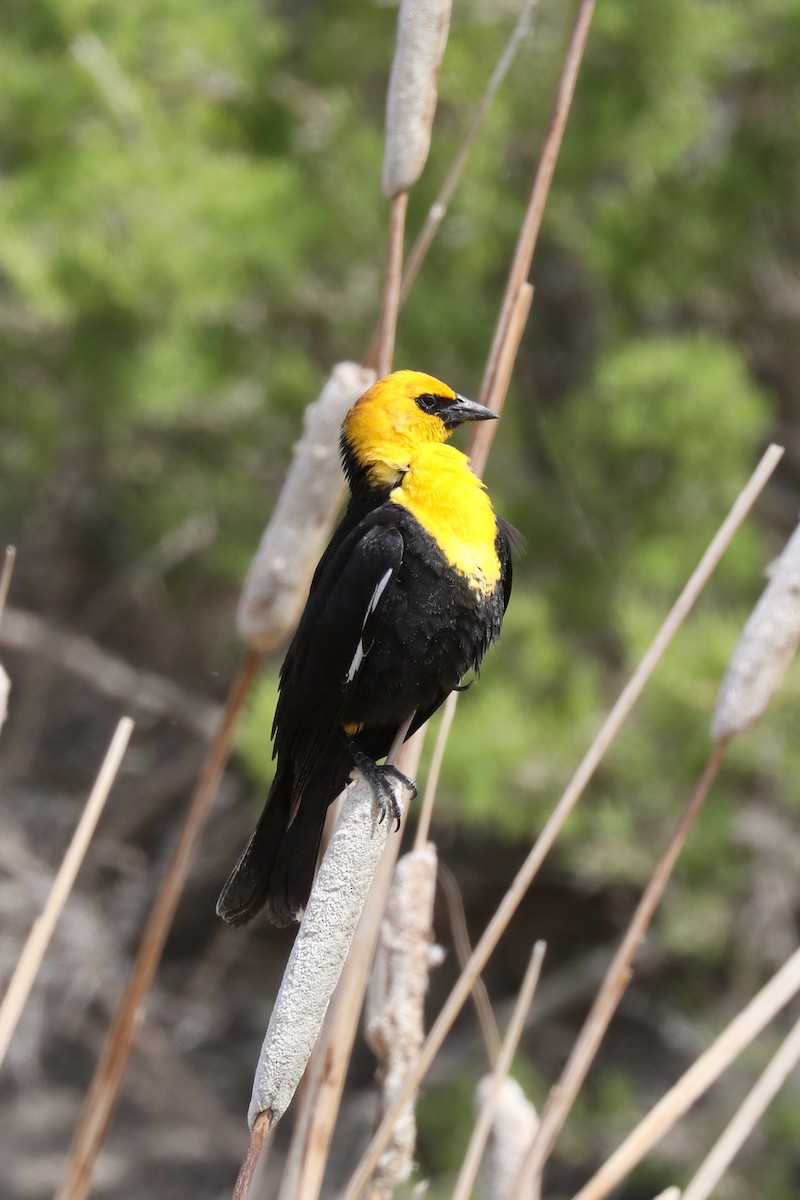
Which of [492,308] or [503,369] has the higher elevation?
[492,308]

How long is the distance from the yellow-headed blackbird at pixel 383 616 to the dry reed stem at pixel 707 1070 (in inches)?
15.6

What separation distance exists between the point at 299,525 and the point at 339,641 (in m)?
0.13

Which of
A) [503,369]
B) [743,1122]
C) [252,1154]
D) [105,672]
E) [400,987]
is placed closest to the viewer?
[252,1154]

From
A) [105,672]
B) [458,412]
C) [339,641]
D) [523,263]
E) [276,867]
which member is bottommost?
[276,867]

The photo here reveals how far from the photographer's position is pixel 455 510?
4.70 feet

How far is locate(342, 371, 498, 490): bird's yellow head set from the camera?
1487 mm

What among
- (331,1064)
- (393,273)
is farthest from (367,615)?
(331,1064)

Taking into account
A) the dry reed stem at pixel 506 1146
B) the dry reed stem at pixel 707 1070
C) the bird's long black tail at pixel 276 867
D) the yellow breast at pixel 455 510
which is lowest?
the dry reed stem at pixel 506 1146

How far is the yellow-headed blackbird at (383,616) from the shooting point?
4.61 ft

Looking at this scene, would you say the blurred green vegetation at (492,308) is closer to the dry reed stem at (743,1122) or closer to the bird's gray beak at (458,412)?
the bird's gray beak at (458,412)

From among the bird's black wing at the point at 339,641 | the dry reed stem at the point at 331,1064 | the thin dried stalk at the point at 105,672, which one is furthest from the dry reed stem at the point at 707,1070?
the thin dried stalk at the point at 105,672

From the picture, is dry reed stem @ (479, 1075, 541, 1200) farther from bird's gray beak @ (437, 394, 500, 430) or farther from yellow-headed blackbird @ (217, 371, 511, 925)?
bird's gray beak @ (437, 394, 500, 430)

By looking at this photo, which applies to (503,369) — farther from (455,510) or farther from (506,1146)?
(506,1146)

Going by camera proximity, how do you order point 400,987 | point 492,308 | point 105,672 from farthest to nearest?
point 105,672 < point 492,308 < point 400,987
